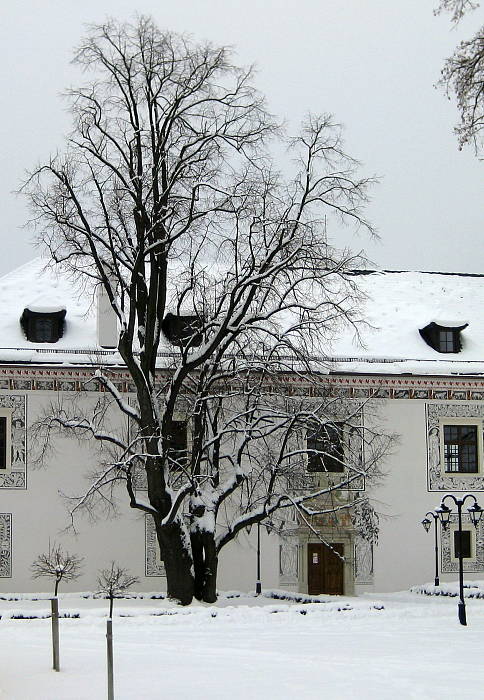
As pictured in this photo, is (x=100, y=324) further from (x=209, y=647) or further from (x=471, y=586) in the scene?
(x=209, y=647)

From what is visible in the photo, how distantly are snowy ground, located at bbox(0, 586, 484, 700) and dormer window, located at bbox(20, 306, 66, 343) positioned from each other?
7.76 meters

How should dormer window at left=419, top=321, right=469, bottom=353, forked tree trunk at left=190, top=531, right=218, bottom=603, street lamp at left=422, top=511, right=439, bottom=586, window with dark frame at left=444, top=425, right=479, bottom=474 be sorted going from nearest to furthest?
forked tree trunk at left=190, top=531, right=218, bottom=603 < street lamp at left=422, top=511, right=439, bottom=586 < window with dark frame at left=444, top=425, right=479, bottom=474 < dormer window at left=419, top=321, right=469, bottom=353

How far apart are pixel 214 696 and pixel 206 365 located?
12.8 m

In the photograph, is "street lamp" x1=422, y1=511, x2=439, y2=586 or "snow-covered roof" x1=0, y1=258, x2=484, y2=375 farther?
"snow-covered roof" x1=0, y1=258, x2=484, y2=375

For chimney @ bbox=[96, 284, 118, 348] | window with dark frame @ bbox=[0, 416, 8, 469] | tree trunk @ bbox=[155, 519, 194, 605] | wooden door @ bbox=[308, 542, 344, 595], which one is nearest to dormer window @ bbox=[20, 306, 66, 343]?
chimney @ bbox=[96, 284, 118, 348]

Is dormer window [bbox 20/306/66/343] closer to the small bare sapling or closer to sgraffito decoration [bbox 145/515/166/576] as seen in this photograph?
sgraffito decoration [bbox 145/515/166/576]

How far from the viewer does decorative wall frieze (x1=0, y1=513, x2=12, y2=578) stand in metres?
26.3

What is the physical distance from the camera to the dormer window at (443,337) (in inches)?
1164

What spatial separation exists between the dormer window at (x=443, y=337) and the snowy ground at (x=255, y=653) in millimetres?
8948

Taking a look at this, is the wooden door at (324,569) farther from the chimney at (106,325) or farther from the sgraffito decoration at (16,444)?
the sgraffito decoration at (16,444)

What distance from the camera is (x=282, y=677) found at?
1268 centimetres

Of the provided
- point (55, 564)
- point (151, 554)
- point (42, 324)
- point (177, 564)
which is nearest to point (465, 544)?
point (151, 554)

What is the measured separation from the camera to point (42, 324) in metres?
28.0

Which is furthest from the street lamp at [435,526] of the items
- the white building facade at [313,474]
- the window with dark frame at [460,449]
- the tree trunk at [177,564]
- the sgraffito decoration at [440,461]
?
the tree trunk at [177,564]
